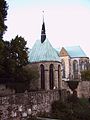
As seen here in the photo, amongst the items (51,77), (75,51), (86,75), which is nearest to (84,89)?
(51,77)

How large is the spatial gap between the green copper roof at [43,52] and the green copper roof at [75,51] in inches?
918

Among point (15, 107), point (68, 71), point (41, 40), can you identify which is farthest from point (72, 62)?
point (15, 107)

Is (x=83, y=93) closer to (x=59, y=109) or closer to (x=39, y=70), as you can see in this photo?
(x=39, y=70)

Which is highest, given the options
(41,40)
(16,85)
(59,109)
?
(41,40)

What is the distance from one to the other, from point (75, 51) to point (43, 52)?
25.0 m

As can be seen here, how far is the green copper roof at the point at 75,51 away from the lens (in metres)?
66.0

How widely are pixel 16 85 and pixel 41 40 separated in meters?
13.6

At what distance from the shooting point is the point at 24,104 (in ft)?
81.8

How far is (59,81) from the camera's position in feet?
139

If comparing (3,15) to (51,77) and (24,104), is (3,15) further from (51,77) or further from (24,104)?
(51,77)

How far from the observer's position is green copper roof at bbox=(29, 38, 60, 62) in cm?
4159

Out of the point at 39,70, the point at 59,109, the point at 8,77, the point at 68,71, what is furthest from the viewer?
the point at 68,71

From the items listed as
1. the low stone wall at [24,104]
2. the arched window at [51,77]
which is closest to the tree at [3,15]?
the low stone wall at [24,104]

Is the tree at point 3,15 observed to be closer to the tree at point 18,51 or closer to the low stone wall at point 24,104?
the tree at point 18,51
